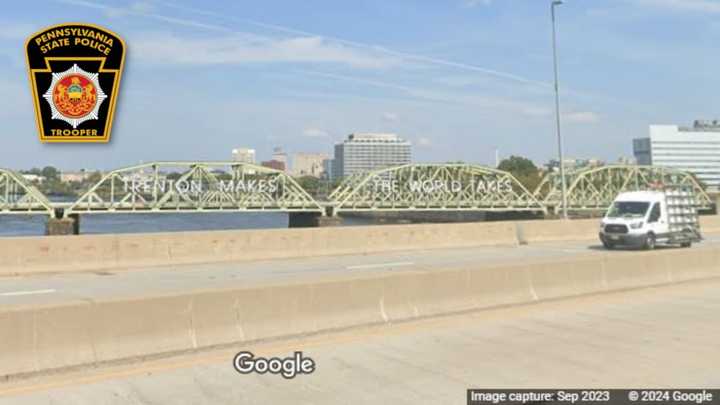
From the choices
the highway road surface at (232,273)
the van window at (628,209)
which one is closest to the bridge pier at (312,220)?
the van window at (628,209)

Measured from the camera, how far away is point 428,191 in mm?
122750

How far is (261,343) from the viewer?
8203 millimetres

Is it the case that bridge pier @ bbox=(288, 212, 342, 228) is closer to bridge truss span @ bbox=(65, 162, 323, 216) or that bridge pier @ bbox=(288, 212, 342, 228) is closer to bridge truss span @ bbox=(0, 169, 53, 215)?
bridge truss span @ bbox=(65, 162, 323, 216)

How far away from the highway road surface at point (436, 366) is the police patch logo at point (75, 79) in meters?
5.72

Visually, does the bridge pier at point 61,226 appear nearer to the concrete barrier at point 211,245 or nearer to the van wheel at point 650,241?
the concrete barrier at point 211,245

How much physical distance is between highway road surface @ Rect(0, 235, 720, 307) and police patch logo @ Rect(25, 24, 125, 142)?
309 cm

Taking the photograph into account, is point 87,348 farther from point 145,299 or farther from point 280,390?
point 280,390

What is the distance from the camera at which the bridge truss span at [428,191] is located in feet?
356

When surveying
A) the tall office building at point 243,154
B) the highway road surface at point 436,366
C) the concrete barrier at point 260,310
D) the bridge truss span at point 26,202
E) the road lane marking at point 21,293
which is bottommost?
the highway road surface at point 436,366

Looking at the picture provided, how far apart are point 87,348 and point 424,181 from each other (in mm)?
118348

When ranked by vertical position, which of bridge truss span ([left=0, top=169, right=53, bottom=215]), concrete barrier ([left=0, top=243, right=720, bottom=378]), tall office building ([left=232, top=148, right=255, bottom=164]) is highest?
tall office building ([left=232, top=148, right=255, bottom=164])

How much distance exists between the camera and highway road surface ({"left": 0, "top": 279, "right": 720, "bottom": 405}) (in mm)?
6316

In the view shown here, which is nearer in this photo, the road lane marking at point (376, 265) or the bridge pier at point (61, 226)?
the road lane marking at point (376, 265)

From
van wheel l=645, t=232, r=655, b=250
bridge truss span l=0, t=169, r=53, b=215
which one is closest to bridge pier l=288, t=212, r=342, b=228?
bridge truss span l=0, t=169, r=53, b=215
